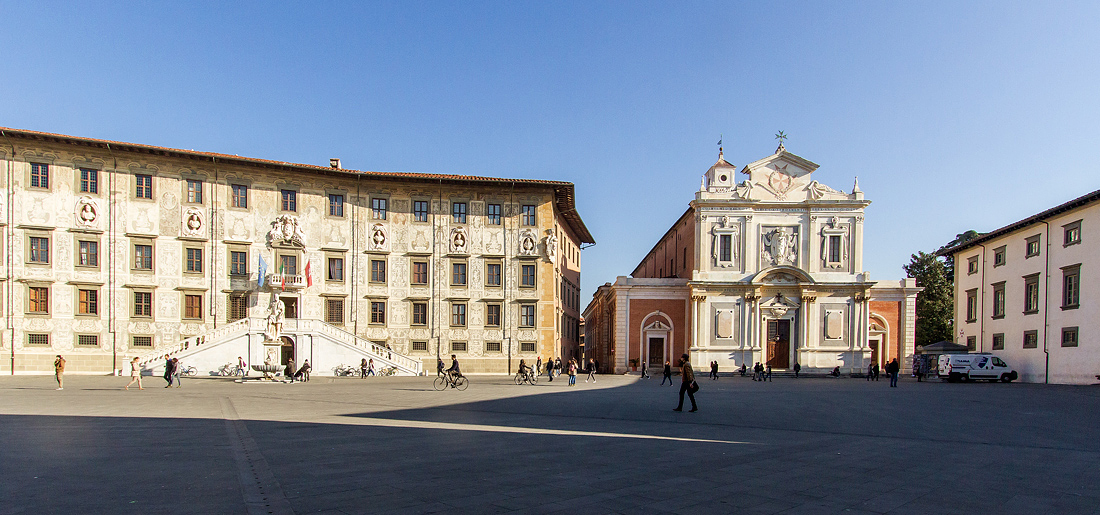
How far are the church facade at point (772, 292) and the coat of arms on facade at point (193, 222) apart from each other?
29.2 m

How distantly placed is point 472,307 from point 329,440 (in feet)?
103

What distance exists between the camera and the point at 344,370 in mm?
38406

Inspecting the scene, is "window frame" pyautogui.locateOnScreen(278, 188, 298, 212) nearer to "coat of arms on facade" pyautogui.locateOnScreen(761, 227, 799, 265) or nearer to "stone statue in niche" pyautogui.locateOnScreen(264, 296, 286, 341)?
"stone statue in niche" pyautogui.locateOnScreen(264, 296, 286, 341)

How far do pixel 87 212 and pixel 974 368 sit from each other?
181 feet

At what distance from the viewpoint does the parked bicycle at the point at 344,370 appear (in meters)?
38.3

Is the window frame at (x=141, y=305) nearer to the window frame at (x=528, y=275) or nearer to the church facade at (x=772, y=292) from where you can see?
the window frame at (x=528, y=275)

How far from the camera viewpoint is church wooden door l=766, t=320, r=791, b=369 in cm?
4947

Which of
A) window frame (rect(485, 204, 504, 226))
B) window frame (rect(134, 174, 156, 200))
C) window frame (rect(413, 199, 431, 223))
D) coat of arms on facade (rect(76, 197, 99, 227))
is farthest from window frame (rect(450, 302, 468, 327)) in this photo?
coat of arms on facade (rect(76, 197, 99, 227))

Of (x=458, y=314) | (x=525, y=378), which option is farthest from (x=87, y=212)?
(x=525, y=378)

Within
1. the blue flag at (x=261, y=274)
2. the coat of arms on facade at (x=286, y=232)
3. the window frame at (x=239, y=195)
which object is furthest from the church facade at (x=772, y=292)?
the window frame at (x=239, y=195)

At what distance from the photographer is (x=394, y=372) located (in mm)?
39781

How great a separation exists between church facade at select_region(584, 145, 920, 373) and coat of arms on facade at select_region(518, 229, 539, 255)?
9.46 metres

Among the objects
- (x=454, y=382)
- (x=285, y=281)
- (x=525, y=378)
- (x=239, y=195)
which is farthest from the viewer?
(x=239, y=195)

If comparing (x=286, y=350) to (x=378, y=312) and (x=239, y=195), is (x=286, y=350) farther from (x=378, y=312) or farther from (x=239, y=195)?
(x=239, y=195)
